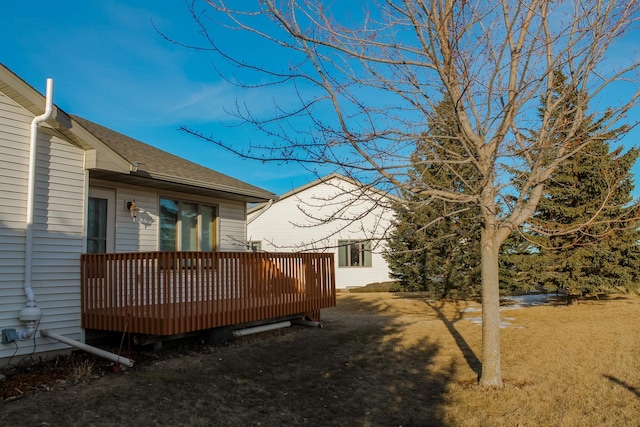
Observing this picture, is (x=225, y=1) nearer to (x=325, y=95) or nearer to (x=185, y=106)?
(x=325, y=95)

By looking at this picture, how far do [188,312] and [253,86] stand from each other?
3435 millimetres

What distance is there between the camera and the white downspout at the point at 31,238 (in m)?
6.59

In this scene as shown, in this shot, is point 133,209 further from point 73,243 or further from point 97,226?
point 73,243

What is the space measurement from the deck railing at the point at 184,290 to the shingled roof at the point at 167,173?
1699 mm

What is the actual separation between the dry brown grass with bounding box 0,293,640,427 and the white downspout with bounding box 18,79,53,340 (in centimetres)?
152

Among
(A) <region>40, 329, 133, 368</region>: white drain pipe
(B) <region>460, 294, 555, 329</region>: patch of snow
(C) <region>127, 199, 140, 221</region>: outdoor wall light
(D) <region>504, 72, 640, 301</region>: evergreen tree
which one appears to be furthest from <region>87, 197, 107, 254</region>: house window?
(D) <region>504, 72, 640, 301</region>: evergreen tree

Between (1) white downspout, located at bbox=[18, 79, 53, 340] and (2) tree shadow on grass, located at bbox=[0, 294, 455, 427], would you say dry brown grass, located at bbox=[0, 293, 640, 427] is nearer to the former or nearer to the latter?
(2) tree shadow on grass, located at bbox=[0, 294, 455, 427]

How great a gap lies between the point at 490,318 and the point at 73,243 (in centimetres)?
614

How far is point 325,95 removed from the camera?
19.8ft

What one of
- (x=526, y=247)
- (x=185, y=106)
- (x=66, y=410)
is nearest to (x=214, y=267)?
(x=66, y=410)

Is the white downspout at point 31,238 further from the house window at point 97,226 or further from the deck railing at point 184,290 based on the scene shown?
the house window at point 97,226

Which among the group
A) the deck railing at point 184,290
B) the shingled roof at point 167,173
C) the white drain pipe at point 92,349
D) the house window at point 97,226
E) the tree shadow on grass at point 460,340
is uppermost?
the shingled roof at point 167,173

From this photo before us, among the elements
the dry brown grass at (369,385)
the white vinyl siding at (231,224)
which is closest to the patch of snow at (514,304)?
the dry brown grass at (369,385)

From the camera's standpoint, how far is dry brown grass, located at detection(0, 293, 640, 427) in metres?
4.97
